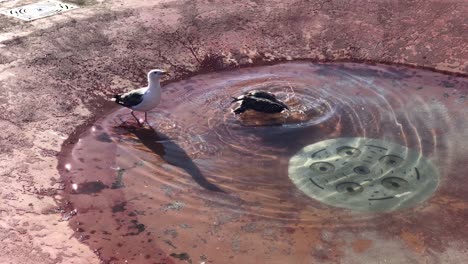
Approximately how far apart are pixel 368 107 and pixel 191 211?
3.23 m

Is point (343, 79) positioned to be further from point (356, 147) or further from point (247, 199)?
point (247, 199)

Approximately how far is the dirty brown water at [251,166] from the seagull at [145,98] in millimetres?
269

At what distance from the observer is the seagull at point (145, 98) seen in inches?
284

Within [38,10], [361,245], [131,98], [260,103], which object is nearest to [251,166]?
[260,103]

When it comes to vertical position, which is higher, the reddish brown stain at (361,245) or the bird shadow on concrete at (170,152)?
the reddish brown stain at (361,245)

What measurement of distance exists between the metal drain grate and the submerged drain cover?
5.55 m

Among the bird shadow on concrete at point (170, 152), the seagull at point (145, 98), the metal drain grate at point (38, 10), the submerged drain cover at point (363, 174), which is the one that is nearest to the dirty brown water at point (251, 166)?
the bird shadow on concrete at point (170, 152)

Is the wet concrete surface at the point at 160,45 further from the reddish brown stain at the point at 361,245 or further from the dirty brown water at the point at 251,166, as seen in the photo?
the reddish brown stain at the point at 361,245

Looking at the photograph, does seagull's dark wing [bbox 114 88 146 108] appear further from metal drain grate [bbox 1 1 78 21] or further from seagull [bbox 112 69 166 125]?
metal drain grate [bbox 1 1 78 21]

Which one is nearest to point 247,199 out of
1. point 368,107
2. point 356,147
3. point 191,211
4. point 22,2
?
point 191,211

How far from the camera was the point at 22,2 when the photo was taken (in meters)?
10.3

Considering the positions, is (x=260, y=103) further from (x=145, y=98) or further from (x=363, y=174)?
(x=363, y=174)

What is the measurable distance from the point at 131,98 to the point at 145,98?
23 cm

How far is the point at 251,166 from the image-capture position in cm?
638
